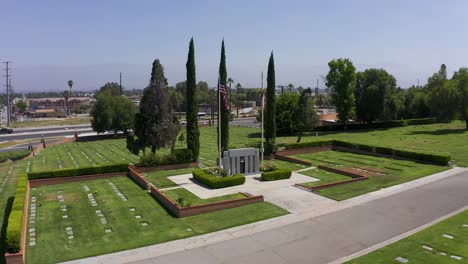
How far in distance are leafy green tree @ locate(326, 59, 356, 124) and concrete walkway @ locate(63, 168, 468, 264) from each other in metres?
39.2

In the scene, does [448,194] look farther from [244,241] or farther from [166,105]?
[166,105]

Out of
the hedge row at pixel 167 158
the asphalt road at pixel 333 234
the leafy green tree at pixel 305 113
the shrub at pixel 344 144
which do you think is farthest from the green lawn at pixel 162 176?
the leafy green tree at pixel 305 113

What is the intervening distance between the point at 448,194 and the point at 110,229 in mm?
20638

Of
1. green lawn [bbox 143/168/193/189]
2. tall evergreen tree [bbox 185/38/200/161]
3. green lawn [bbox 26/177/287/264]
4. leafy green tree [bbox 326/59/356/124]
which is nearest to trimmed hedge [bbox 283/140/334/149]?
tall evergreen tree [bbox 185/38/200/161]

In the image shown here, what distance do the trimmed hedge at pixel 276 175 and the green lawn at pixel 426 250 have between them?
12540 millimetres

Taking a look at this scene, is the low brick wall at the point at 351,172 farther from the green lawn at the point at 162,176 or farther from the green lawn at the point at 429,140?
the green lawn at the point at 162,176

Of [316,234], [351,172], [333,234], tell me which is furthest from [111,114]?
[333,234]

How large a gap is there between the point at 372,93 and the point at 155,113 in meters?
43.6

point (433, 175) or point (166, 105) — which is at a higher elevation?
point (166, 105)

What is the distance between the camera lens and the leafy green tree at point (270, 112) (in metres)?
38.9

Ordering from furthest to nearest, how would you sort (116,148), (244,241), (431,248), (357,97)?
1. (357,97)
2. (116,148)
3. (244,241)
4. (431,248)

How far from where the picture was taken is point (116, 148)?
50.8m

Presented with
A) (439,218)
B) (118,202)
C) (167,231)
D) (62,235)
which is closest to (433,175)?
(439,218)

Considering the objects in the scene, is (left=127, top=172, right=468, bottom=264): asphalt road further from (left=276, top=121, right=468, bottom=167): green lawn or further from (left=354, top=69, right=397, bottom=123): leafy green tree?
(left=354, top=69, right=397, bottom=123): leafy green tree
